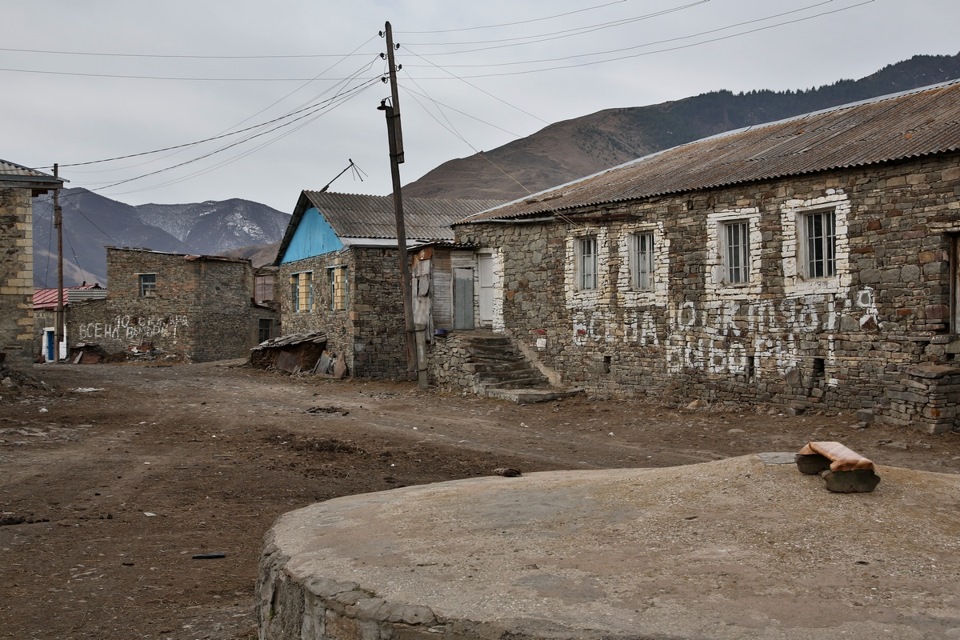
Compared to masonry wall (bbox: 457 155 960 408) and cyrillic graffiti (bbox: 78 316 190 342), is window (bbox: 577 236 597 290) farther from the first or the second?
cyrillic graffiti (bbox: 78 316 190 342)

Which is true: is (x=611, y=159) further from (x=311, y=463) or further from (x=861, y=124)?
(x=311, y=463)

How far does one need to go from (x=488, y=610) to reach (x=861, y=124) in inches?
545

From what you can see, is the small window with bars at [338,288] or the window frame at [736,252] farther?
the small window with bars at [338,288]

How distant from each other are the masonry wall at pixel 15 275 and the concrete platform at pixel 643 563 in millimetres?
14186

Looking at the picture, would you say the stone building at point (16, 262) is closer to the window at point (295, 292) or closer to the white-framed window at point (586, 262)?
→ the window at point (295, 292)

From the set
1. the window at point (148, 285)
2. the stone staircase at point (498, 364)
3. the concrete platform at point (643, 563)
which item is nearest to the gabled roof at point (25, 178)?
the stone staircase at point (498, 364)

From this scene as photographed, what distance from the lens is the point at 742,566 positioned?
134 inches

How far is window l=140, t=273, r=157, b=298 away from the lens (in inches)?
1200

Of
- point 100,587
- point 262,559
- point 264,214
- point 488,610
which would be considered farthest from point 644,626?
point 264,214

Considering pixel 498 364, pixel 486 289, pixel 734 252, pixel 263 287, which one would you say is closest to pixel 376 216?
pixel 486 289

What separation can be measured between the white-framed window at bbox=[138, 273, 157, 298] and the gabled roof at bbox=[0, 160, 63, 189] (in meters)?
13.9

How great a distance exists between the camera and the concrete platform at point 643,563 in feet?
9.64

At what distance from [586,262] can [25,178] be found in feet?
38.5

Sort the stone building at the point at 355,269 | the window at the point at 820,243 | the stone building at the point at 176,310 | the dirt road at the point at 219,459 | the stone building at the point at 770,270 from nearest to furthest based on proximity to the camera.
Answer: the dirt road at the point at 219,459
the stone building at the point at 770,270
the window at the point at 820,243
the stone building at the point at 355,269
the stone building at the point at 176,310
